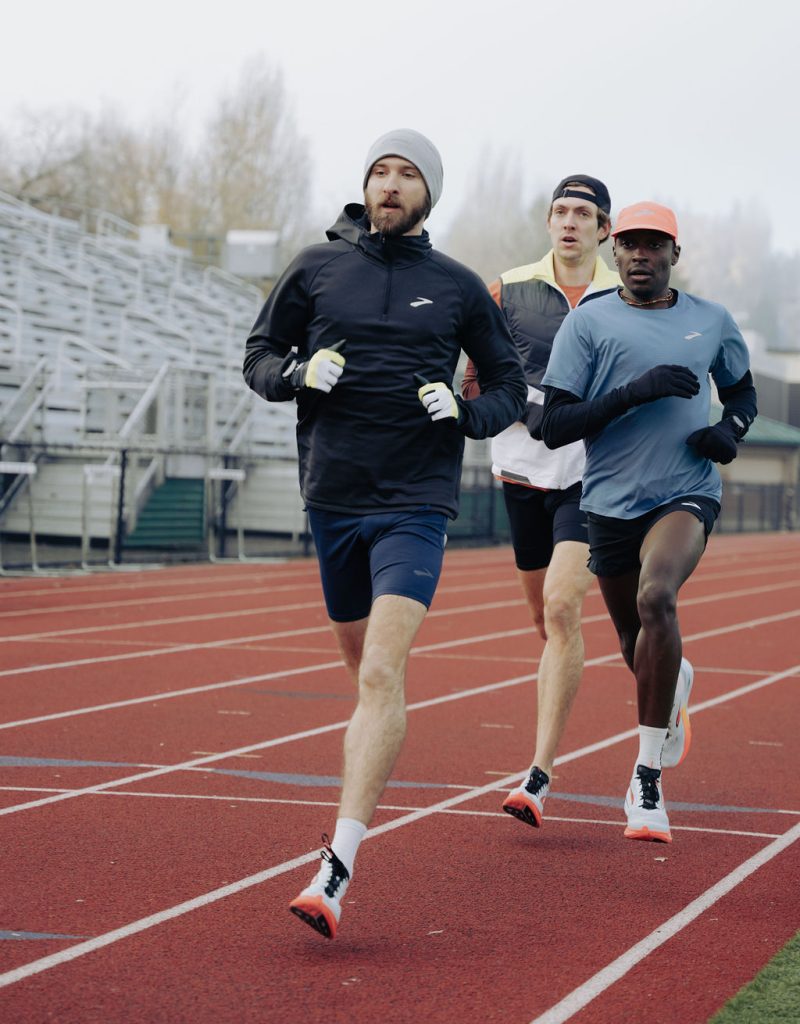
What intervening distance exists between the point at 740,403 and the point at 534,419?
0.80 metres

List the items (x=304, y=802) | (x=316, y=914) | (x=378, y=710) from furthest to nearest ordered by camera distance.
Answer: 1. (x=304, y=802)
2. (x=378, y=710)
3. (x=316, y=914)

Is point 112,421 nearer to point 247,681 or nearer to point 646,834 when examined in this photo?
point 247,681

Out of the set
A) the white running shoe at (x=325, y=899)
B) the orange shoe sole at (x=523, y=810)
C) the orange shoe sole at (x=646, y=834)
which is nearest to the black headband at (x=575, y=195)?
the orange shoe sole at (x=523, y=810)

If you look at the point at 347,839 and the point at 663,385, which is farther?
the point at 663,385

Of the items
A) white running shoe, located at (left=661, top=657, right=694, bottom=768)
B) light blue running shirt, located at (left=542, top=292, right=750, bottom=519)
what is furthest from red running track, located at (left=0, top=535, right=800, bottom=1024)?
light blue running shirt, located at (left=542, top=292, right=750, bottom=519)

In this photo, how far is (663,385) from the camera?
17.9 feet

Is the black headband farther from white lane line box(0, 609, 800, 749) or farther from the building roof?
the building roof

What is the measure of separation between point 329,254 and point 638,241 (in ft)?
3.96

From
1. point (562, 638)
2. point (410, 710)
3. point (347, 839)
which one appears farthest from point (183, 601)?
point (347, 839)

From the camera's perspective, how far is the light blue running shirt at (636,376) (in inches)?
226

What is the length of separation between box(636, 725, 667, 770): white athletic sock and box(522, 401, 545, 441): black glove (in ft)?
3.73

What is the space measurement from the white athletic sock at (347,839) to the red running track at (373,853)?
23 cm

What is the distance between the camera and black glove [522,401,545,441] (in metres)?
6.21

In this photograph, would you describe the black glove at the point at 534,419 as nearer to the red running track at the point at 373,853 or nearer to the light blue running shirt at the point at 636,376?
the light blue running shirt at the point at 636,376
